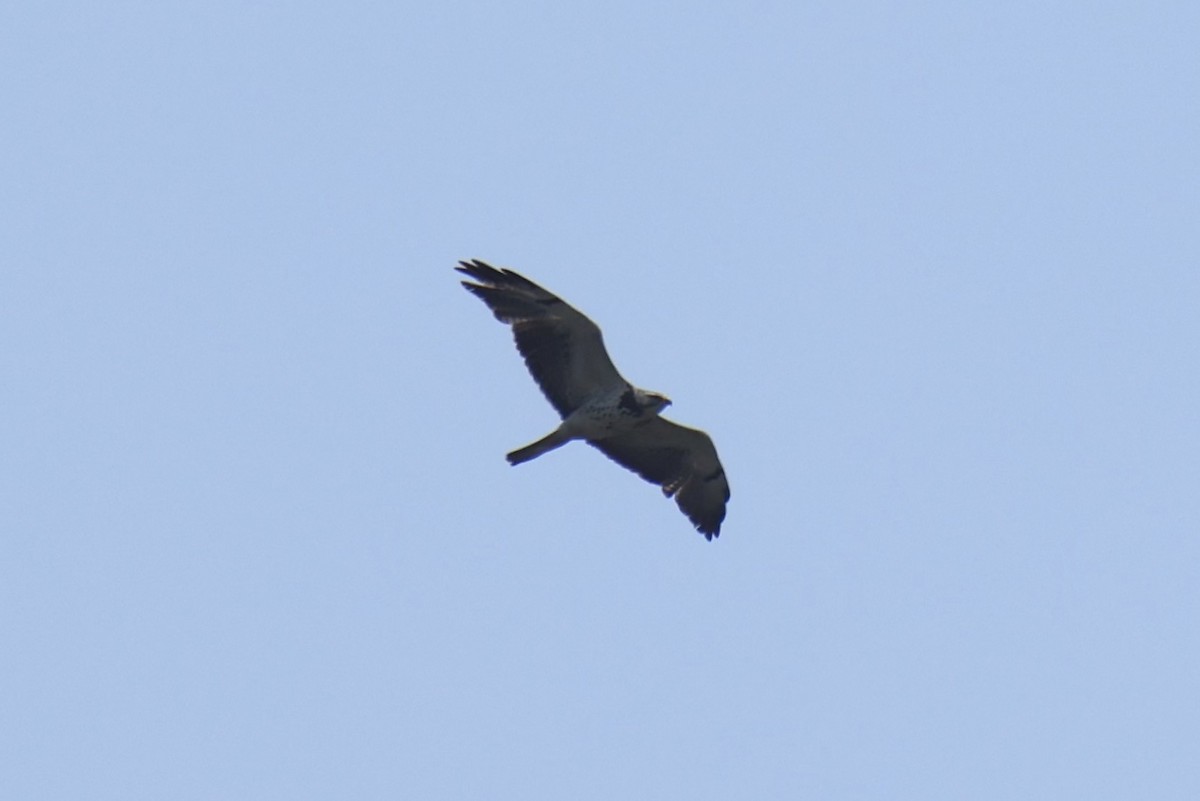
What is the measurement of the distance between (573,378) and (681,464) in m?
2.15

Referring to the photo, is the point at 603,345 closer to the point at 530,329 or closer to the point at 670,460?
the point at 530,329

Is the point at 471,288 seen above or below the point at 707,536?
above

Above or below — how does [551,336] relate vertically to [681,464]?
above

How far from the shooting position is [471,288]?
2191cm

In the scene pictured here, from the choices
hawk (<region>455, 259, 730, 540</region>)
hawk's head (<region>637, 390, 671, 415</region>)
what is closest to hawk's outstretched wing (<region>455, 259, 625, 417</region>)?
Result: hawk (<region>455, 259, 730, 540</region>)

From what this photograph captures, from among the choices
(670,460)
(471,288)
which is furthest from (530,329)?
(670,460)

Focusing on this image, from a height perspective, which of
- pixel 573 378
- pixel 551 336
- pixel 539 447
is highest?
pixel 551 336

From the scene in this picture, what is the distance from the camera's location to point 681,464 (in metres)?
23.8

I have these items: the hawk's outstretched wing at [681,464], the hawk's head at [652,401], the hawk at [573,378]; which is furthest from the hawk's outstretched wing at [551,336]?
the hawk's outstretched wing at [681,464]

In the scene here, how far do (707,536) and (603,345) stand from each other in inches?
129

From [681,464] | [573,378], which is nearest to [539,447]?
[573,378]

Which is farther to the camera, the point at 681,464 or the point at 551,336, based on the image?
the point at 681,464

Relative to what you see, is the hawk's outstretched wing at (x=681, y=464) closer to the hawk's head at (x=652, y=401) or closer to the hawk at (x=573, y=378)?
the hawk at (x=573, y=378)

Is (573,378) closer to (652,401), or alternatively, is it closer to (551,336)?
(551,336)
